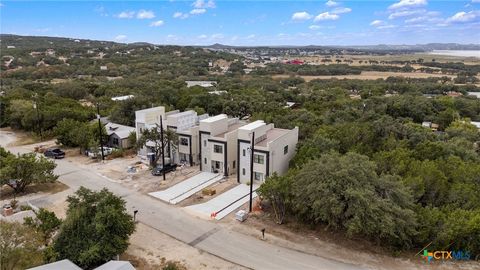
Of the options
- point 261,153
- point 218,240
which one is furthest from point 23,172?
point 261,153

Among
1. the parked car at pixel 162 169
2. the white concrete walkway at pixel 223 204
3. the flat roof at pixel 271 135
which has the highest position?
the flat roof at pixel 271 135

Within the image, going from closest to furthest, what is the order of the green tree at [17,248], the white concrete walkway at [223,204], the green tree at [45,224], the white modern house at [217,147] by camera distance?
the green tree at [17,248]
the green tree at [45,224]
the white concrete walkway at [223,204]
the white modern house at [217,147]

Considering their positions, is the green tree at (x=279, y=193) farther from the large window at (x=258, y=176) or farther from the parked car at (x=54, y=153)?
the parked car at (x=54, y=153)

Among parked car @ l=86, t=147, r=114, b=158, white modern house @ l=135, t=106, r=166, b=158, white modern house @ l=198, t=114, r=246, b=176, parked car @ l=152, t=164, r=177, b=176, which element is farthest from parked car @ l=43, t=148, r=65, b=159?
white modern house @ l=198, t=114, r=246, b=176

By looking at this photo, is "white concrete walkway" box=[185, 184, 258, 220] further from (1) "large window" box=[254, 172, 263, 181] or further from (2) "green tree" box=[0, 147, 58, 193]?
(2) "green tree" box=[0, 147, 58, 193]

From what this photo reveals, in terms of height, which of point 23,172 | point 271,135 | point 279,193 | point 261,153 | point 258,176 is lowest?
point 258,176

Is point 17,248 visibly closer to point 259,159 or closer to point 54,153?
point 259,159

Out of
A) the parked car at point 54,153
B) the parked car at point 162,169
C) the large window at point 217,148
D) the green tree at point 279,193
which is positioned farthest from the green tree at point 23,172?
the green tree at point 279,193
